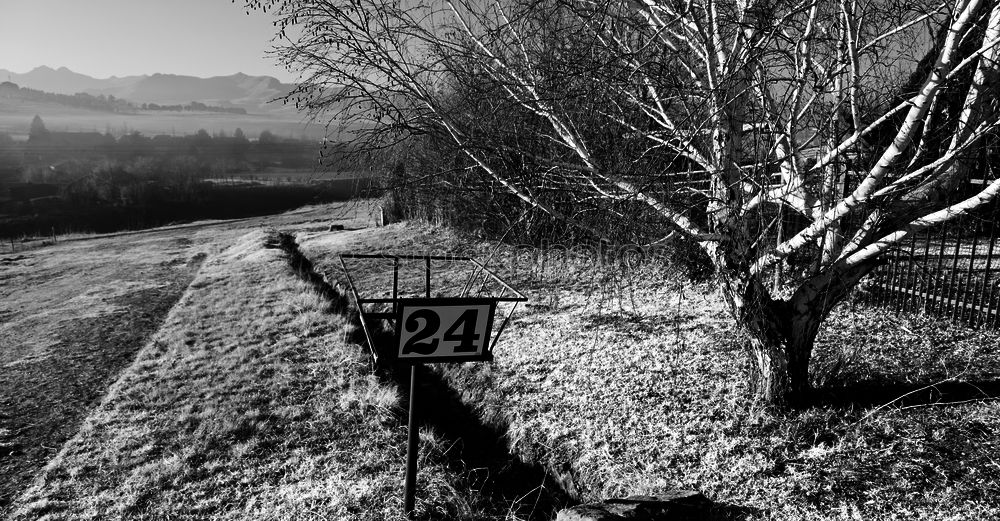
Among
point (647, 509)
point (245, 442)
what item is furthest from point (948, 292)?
point (245, 442)

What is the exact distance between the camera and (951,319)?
723cm

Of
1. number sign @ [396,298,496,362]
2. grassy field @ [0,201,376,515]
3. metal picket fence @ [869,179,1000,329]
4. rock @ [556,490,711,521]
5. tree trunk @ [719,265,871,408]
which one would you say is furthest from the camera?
grassy field @ [0,201,376,515]

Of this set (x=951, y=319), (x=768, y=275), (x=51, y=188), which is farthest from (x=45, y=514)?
(x=51, y=188)

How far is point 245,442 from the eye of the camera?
691 cm

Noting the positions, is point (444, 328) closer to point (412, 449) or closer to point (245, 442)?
point (412, 449)

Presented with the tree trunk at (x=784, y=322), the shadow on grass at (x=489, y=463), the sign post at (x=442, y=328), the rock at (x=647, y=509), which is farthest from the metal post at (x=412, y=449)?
the tree trunk at (x=784, y=322)

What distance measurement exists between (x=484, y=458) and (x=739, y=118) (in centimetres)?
459

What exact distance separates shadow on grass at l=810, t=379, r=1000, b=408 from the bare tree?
1.21 ft

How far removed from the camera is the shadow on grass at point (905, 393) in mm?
5324

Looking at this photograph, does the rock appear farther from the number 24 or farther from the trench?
the number 24

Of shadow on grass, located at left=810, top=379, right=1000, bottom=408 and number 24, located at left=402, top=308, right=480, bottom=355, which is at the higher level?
number 24, located at left=402, top=308, right=480, bottom=355

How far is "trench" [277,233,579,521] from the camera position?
5.65 m

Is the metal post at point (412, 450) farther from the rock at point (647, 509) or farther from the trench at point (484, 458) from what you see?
the rock at point (647, 509)

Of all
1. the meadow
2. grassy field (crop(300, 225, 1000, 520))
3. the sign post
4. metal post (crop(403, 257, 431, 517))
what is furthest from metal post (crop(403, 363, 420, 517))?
grassy field (crop(300, 225, 1000, 520))
